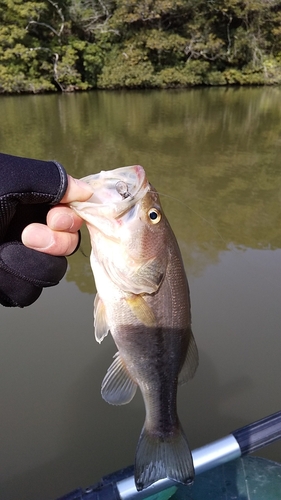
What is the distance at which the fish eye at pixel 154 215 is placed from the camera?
1549 mm

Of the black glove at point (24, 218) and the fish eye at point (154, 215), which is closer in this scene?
the black glove at point (24, 218)

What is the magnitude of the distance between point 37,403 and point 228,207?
4.62 m

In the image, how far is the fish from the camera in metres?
1.49

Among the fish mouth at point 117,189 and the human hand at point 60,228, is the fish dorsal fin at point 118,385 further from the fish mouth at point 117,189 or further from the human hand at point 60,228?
the fish mouth at point 117,189

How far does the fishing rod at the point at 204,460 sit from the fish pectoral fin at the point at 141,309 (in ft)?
1.92

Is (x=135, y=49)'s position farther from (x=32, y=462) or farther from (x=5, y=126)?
(x=32, y=462)

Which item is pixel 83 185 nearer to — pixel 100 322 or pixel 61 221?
pixel 61 221

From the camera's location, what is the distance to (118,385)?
5.36ft

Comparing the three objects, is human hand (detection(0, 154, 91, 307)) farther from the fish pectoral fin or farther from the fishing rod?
the fishing rod

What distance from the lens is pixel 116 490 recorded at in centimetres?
150

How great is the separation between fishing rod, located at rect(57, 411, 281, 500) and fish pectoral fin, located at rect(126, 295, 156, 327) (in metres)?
0.58

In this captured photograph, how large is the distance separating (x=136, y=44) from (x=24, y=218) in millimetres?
26261

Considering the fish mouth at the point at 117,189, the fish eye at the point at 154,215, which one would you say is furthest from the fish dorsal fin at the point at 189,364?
the fish mouth at the point at 117,189

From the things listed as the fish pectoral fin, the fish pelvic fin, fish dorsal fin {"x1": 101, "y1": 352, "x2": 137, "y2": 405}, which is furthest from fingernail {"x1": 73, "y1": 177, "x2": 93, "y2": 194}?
the fish pelvic fin
